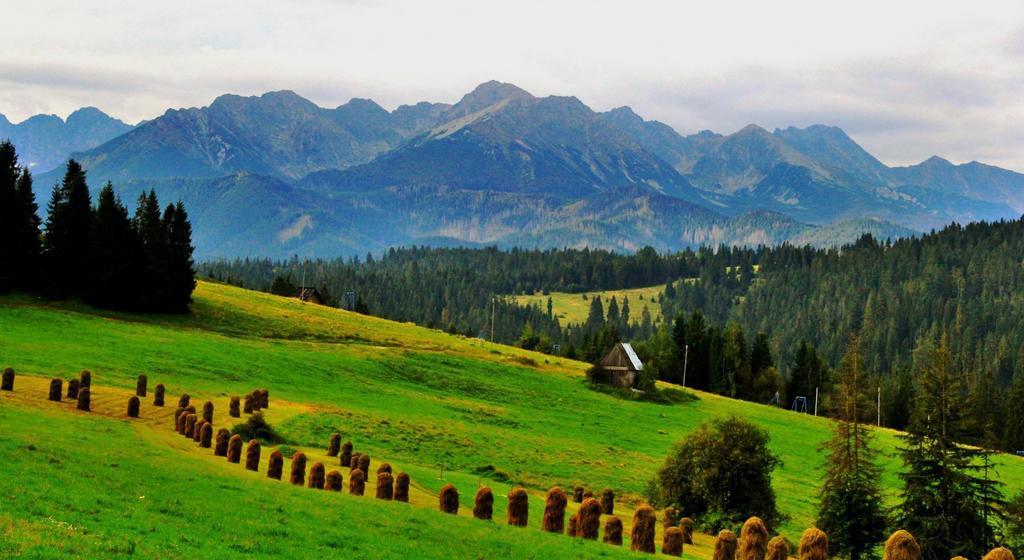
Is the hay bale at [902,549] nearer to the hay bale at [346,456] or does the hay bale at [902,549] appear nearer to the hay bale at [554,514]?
the hay bale at [554,514]

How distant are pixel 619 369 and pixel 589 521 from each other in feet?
264

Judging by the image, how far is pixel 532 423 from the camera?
8050 centimetres

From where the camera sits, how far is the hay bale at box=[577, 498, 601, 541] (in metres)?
33.8

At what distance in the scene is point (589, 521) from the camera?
1334 inches

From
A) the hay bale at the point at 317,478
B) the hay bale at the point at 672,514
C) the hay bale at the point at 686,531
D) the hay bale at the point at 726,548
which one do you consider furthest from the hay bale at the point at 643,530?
the hay bale at the point at 672,514

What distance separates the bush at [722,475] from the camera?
54188mm

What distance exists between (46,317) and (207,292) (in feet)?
140

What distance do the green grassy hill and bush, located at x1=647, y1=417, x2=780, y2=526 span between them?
2900 millimetres

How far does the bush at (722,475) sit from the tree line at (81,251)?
67.2 m

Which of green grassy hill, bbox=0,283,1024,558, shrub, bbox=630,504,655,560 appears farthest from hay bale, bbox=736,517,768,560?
green grassy hill, bbox=0,283,1024,558

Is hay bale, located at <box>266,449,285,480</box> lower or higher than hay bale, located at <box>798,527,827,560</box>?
lower

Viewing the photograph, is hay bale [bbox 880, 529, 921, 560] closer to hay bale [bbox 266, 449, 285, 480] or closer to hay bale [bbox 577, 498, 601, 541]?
hay bale [bbox 577, 498, 601, 541]

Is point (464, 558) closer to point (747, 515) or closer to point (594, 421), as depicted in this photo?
point (747, 515)

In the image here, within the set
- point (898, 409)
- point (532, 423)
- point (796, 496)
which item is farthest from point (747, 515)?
point (898, 409)
